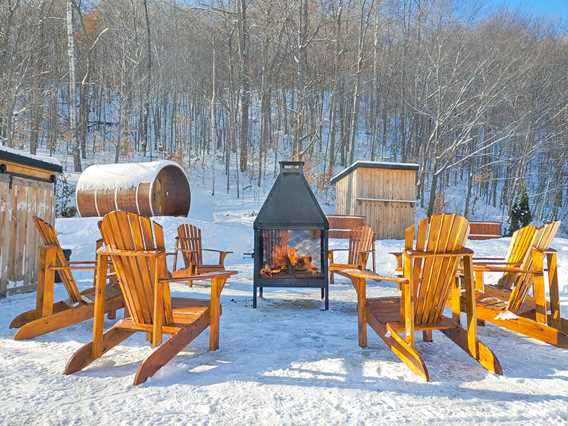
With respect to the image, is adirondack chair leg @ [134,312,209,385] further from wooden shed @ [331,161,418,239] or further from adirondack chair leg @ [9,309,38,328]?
wooden shed @ [331,161,418,239]

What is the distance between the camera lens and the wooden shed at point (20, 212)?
17.5 feet

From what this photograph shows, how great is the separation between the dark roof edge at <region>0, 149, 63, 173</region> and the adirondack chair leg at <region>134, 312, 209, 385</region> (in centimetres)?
387

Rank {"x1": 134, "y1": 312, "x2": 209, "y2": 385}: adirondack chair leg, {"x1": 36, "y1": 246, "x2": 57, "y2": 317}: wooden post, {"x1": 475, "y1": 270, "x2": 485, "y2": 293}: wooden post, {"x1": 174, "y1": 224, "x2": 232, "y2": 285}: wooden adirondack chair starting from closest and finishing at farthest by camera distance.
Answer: {"x1": 134, "y1": 312, "x2": 209, "y2": 385}: adirondack chair leg, {"x1": 36, "y1": 246, "x2": 57, "y2": 317}: wooden post, {"x1": 475, "y1": 270, "x2": 485, "y2": 293}: wooden post, {"x1": 174, "y1": 224, "x2": 232, "y2": 285}: wooden adirondack chair

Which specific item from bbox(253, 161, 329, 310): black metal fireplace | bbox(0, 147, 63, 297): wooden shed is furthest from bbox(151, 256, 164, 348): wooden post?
bbox(0, 147, 63, 297): wooden shed

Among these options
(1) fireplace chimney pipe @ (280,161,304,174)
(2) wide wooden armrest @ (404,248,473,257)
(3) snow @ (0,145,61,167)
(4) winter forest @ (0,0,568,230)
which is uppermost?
(4) winter forest @ (0,0,568,230)

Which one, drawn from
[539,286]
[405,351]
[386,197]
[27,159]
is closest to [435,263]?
[405,351]

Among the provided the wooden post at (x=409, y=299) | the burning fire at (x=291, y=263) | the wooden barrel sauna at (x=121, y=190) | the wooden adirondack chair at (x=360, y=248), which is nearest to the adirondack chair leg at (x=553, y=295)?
the wooden post at (x=409, y=299)

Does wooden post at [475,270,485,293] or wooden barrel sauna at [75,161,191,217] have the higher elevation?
wooden barrel sauna at [75,161,191,217]

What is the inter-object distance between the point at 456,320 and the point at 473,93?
746 inches

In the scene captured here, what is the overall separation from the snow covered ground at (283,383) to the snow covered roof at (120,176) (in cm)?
878

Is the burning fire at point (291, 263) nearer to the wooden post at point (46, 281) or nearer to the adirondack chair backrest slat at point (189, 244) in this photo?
the adirondack chair backrest slat at point (189, 244)

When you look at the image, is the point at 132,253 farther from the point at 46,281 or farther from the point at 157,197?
the point at 157,197

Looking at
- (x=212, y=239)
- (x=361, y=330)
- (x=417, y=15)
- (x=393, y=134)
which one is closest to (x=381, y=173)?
(x=212, y=239)

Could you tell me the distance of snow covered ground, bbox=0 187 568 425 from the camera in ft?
7.28
